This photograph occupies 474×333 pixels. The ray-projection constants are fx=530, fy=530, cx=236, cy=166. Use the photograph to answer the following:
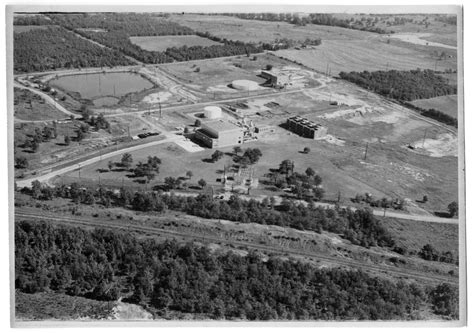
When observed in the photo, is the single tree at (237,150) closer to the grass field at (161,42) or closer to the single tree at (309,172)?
the single tree at (309,172)

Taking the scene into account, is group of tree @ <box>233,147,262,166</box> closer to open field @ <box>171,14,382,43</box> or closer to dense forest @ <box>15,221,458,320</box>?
dense forest @ <box>15,221,458,320</box>

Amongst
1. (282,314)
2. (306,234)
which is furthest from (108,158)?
(282,314)

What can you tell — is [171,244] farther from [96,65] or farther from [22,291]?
[96,65]

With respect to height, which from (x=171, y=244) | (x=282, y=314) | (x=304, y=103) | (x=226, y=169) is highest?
(x=304, y=103)

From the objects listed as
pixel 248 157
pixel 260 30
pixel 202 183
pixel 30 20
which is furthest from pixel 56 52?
pixel 202 183

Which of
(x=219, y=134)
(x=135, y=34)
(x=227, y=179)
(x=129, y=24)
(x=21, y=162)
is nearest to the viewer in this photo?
(x=21, y=162)

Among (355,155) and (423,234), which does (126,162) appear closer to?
(355,155)
